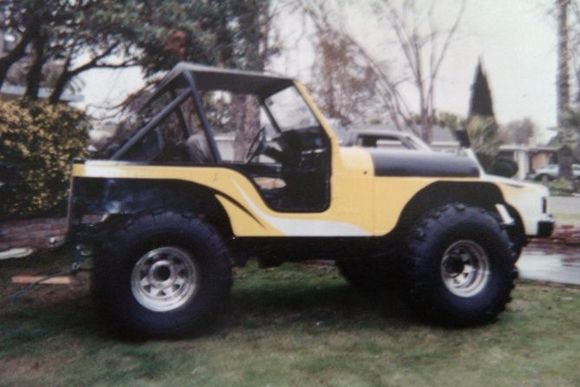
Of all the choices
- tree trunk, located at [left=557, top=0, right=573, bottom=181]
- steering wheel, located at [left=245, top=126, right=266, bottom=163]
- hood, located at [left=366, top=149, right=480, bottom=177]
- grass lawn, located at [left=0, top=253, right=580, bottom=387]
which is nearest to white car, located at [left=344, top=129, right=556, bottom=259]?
hood, located at [left=366, top=149, right=480, bottom=177]

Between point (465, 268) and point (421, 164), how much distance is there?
96 cm

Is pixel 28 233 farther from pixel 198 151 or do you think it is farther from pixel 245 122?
pixel 198 151

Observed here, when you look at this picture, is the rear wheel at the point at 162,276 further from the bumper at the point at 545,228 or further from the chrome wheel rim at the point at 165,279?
the bumper at the point at 545,228

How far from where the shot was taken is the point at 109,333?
15.6ft

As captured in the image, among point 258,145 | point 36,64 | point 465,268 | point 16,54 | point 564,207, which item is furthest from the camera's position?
point 564,207

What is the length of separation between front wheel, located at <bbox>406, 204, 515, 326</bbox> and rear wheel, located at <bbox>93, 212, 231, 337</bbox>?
1.52 meters

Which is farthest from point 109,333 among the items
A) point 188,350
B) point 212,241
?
point 212,241

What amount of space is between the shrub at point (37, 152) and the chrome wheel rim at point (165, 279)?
477cm

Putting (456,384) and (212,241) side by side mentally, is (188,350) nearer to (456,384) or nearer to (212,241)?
(212,241)

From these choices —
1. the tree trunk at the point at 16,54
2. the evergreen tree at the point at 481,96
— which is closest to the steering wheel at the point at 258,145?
the tree trunk at the point at 16,54

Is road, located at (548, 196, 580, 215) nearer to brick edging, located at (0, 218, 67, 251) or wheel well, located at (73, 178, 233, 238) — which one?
brick edging, located at (0, 218, 67, 251)

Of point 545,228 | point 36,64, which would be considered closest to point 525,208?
point 545,228

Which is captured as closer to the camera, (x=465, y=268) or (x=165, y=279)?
(x=165, y=279)

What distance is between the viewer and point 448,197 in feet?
18.3
